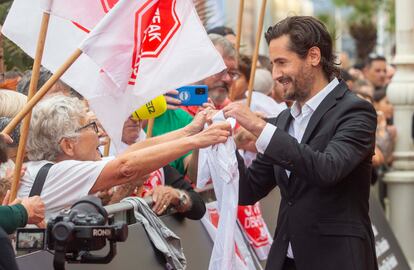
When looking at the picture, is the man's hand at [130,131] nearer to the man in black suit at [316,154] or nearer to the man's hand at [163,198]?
the man's hand at [163,198]

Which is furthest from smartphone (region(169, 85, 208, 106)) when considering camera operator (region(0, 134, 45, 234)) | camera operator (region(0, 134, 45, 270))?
camera operator (region(0, 134, 45, 234))

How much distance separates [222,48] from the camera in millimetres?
9492

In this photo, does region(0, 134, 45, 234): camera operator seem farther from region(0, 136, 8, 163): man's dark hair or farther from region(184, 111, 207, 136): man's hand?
region(184, 111, 207, 136): man's hand

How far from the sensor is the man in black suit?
5988mm

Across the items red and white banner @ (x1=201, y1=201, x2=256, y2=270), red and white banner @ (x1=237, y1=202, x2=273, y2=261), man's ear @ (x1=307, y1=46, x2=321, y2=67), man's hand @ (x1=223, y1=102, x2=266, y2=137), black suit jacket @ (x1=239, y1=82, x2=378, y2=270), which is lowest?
red and white banner @ (x1=237, y1=202, x2=273, y2=261)

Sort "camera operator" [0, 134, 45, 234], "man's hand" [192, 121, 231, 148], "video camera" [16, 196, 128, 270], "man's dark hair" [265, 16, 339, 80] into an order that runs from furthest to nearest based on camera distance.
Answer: "man's hand" [192, 121, 231, 148] < "man's dark hair" [265, 16, 339, 80] < "camera operator" [0, 134, 45, 234] < "video camera" [16, 196, 128, 270]

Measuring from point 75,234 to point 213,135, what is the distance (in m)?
1.83

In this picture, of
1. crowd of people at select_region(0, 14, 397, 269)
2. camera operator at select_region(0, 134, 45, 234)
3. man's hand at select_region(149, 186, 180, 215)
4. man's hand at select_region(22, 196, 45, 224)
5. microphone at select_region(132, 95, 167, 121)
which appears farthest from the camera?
microphone at select_region(132, 95, 167, 121)

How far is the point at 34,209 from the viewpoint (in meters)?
5.58

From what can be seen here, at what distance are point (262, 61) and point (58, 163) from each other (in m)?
7.12

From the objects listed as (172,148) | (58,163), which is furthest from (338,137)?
(58,163)

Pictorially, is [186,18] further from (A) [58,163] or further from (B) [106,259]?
(B) [106,259]

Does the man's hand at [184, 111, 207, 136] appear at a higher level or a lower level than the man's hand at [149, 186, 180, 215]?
higher

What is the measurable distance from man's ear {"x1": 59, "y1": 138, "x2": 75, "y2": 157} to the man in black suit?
3.32 ft
